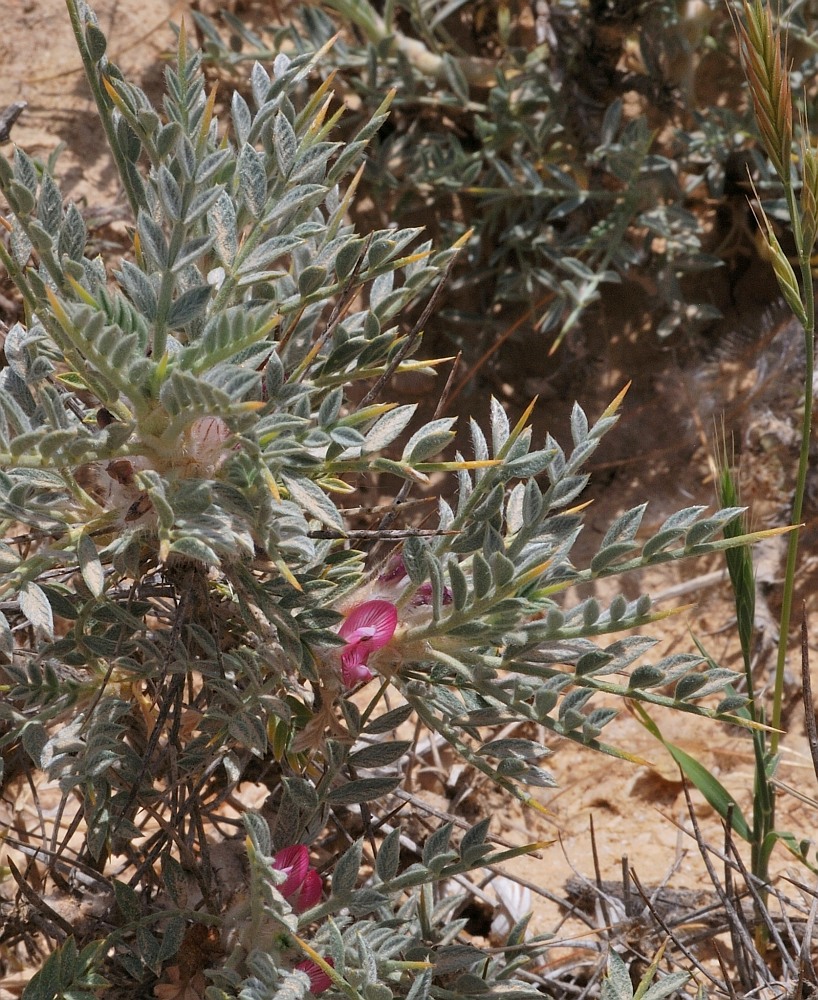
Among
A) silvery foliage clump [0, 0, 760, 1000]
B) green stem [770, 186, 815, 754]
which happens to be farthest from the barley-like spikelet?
silvery foliage clump [0, 0, 760, 1000]

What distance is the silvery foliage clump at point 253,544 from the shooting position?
104cm

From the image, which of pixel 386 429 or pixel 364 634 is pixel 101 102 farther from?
pixel 364 634

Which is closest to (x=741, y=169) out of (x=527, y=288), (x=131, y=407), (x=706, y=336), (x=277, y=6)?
(x=706, y=336)

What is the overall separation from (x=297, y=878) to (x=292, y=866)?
Answer: 0.02 metres

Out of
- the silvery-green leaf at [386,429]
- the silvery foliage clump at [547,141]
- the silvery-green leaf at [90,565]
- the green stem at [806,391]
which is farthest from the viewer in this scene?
the silvery foliage clump at [547,141]

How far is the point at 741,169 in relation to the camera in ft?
8.39

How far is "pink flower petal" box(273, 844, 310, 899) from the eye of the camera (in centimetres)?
121

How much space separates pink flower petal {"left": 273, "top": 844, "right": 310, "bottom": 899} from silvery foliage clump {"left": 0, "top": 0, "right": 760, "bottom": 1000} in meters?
0.04

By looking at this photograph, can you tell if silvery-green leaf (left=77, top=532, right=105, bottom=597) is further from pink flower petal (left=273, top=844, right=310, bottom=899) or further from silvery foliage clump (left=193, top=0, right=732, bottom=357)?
silvery foliage clump (left=193, top=0, right=732, bottom=357)

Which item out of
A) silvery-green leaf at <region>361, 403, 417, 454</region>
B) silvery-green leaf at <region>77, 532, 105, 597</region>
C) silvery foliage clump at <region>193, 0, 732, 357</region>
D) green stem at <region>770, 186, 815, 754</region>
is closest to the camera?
silvery-green leaf at <region>77, 532, 105, 597</region>

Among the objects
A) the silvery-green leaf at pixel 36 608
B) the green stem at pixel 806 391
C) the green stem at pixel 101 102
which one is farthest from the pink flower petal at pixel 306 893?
the green stem at pixel 101 102

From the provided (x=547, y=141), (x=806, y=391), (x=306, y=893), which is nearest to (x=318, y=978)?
(x=306, y=893)

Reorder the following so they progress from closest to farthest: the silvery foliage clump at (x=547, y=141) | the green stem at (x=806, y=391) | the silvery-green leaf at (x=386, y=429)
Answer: the silvery-green leaf at (x=386, y=429), the green stem at (x=806, y=391), the silvery foliage clump at (x=547, y=141)

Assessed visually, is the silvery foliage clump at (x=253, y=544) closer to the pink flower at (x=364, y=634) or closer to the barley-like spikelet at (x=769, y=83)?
the pink flower at (x=364, y=634)
